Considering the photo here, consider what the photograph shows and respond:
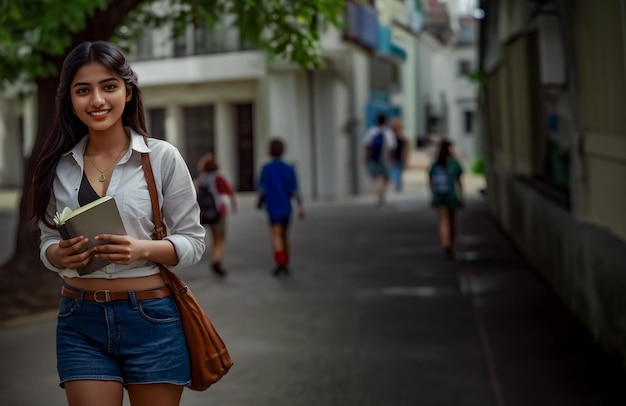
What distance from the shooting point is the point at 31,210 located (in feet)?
12.4

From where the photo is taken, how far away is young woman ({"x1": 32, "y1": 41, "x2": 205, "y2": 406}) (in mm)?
3652

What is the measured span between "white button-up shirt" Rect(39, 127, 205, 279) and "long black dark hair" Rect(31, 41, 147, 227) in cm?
3

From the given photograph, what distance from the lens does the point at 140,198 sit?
145 inches

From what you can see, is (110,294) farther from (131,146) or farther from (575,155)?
(575,155)

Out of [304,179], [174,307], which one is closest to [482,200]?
[304,179]

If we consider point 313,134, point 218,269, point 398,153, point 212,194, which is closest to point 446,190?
point 218,269

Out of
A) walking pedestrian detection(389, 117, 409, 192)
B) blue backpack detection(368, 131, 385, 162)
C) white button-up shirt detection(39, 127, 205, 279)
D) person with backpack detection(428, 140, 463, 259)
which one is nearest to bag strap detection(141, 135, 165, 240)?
white button-up shirt detection(39, 127, 205, 279)

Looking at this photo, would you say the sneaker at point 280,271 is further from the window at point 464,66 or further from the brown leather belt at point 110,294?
the window at point 464,66

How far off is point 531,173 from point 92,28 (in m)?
6.58

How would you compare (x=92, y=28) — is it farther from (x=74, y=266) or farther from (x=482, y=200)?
(x=482, y=200)

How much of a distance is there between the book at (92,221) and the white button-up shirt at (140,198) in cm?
14

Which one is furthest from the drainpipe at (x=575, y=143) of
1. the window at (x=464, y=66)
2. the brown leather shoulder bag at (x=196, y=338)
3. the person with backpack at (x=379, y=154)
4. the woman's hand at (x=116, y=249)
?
the window at (x=464, y=66)

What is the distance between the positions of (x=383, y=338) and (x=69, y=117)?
557cm

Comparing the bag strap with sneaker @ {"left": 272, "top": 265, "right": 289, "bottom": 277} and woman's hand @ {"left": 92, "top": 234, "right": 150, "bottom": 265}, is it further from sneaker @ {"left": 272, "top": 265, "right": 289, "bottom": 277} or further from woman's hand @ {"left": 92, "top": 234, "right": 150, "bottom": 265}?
sneaker @ {"left": 272, "top": 265, "right": 289, "bottom": 277}
